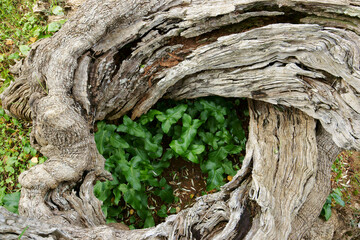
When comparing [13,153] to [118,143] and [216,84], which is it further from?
[216,84]

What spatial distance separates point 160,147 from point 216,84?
1.09 m

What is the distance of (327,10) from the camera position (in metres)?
2.71

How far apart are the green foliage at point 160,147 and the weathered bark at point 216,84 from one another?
1.30ft

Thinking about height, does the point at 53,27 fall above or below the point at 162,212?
above

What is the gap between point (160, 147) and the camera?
381 centimetres

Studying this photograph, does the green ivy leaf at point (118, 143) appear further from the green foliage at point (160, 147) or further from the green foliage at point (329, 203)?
the green foliage at point (329, 203)

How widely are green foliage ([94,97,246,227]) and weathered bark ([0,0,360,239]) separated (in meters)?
0.40

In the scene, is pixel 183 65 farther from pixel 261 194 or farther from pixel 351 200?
pixel 351 200

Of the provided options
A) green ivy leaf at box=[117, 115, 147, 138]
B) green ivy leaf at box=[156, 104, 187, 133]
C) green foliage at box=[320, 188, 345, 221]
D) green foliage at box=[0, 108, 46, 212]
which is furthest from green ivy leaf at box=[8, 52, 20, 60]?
green foliage at box=[320, 188, 345, 221]

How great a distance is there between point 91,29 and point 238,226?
2.39 m

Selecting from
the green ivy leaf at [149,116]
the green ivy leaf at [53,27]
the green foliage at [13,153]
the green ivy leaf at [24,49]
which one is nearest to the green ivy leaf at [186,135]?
the green ivy leaf at [149,116]

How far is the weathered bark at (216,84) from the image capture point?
2688 mm

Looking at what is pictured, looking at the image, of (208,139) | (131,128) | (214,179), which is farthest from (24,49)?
(214,179)

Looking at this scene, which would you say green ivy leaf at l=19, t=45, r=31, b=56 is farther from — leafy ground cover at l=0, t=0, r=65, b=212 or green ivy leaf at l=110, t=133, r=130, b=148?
green ivy leaf at l=110, t=133, r=130, b=148
